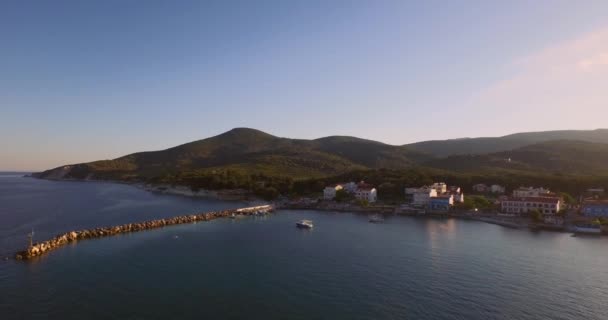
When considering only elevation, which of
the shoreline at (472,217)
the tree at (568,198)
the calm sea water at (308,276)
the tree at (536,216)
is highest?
the tree at (568,198)

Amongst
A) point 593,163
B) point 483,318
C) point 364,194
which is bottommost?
point 483,318

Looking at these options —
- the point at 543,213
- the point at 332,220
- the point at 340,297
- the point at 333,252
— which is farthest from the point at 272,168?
the point at 340,297

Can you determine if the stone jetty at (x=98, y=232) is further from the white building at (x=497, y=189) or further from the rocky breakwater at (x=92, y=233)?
the white building at (x=497, y=189)

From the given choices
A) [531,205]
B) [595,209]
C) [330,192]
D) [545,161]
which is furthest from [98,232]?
[545,161]

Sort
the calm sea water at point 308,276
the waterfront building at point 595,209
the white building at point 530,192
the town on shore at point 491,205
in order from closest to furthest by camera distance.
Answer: the calm sea water at point 308,276 < the town on shore at point 491,205 < the waterfront building at point 595,209 < the white building at point 530,192

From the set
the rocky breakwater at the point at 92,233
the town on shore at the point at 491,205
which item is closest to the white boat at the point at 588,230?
the town on shore at the point at 491,205

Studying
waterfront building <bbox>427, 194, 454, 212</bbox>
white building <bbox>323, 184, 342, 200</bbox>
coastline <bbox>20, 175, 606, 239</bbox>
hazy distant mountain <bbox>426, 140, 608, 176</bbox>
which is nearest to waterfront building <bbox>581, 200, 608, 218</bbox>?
coastline <bbox>20, 175, 606, 239</bbox>

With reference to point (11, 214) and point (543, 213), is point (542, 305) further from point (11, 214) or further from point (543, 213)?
point (11, 214)
